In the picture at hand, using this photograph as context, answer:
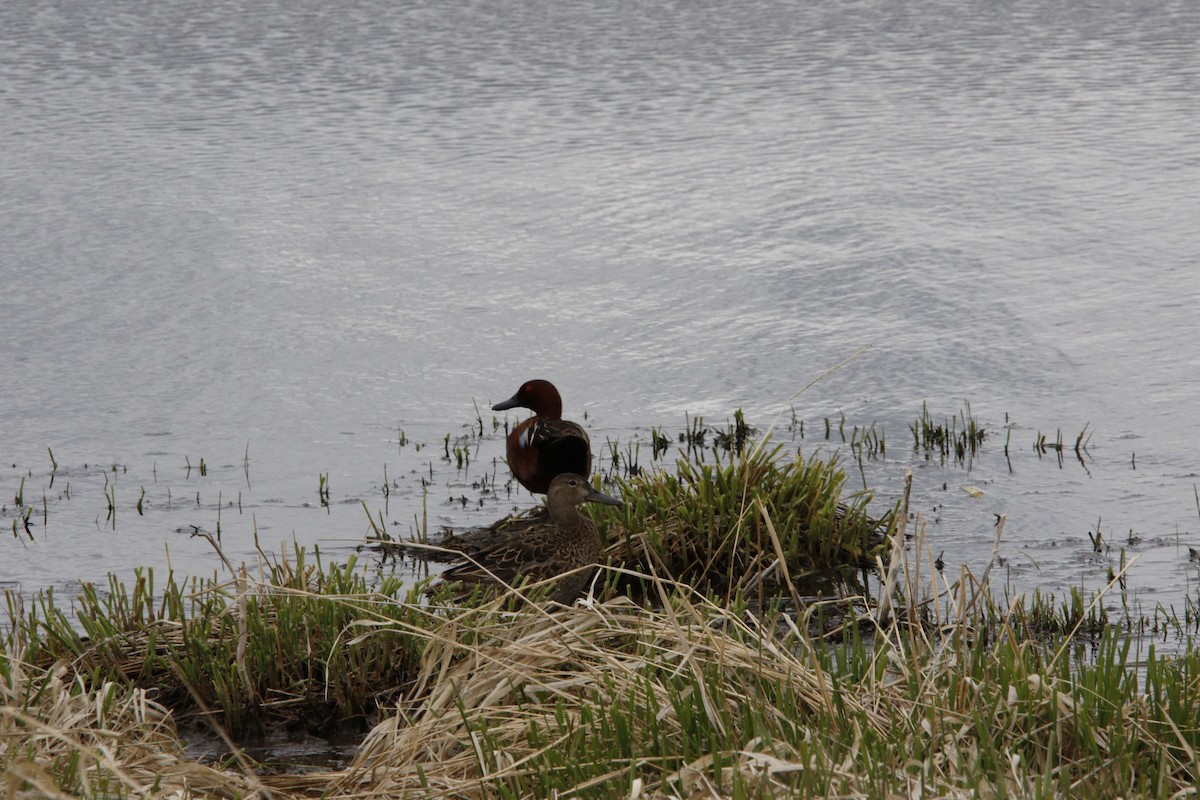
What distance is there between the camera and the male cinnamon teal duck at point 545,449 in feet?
26.8

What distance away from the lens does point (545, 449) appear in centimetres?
820

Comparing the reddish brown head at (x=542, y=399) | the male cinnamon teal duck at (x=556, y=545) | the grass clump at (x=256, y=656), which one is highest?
the reddish brown head at (x=542, y=399)

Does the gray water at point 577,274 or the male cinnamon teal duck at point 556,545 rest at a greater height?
the gray water at point 577,274

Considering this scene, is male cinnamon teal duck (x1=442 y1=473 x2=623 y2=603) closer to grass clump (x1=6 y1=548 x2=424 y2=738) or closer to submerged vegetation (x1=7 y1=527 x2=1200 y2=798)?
grass clump (x1=6 y1=548 x2=424 y2=738)

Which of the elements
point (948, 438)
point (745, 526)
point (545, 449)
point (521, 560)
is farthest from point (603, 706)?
point (948, 438)

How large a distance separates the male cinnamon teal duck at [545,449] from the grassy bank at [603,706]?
267 centimetres

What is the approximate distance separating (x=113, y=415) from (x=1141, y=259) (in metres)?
9.07

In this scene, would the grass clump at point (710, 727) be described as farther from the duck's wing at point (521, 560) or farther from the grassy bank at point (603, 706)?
the duck's wing at point (521, 560)

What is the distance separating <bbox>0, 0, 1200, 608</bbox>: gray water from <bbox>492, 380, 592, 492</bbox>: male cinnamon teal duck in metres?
0.36

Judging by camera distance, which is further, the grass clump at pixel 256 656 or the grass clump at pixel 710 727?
the grass clump at pixel 256 656

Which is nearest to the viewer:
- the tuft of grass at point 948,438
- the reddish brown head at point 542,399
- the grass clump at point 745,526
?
the grass clump at point 745,526

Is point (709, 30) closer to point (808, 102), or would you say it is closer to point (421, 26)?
point (421, 26)

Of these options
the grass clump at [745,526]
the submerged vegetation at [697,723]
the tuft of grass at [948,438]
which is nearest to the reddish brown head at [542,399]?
the grass clump at [745,526]

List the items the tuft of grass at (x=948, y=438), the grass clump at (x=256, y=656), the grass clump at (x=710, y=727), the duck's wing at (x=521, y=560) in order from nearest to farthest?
the grass clump at (x=710, y=727), the grass clump at (x=256, y=656), the duck's wing at (x=521, y=560), the tuft of grass at (x=948, y=438)
